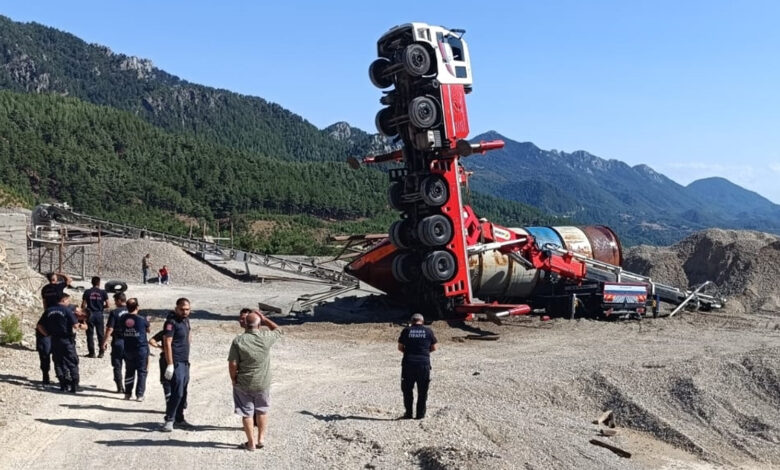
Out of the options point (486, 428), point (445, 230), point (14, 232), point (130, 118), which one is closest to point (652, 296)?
point (445, 230)

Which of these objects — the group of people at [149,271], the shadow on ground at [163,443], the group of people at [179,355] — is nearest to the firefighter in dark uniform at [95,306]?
the group of people at [179,355]

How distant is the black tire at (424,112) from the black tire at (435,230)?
2673 mm

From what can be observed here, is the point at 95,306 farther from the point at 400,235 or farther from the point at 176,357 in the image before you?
the point at 400,235

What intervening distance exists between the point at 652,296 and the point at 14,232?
2065cm

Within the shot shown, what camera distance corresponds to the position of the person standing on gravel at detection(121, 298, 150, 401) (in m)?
12.0

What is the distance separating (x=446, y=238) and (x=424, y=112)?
3.67 metres

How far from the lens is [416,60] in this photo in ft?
72.3

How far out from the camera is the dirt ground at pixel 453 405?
1009 centimetres

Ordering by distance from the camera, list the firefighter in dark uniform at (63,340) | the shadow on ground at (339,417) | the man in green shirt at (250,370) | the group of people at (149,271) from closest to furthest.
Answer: the man in green shirt at (250,370) < the shadow on ground at (339,417) < the firefighter in dark uniform at (63,340) < the group of people at (149,271)

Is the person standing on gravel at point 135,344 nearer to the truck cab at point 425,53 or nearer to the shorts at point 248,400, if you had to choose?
the shorts at point 248,400

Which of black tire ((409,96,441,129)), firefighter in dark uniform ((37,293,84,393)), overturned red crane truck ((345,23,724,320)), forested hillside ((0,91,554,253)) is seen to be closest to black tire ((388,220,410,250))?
overturned red crane truck ((345,23,724,320))

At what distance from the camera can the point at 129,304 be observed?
12.0 metres

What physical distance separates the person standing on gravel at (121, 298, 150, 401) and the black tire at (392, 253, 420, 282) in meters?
12.0

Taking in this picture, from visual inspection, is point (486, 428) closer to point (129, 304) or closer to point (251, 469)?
point (251, 469)
